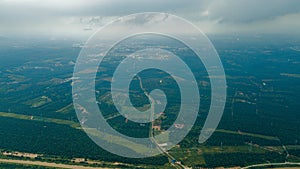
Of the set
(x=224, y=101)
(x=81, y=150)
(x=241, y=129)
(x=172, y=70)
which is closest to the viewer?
(x=81, y=150)

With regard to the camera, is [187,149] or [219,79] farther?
[219,79]

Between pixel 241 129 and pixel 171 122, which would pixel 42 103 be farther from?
pixel 241 129

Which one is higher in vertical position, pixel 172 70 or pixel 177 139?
pixel 172 70

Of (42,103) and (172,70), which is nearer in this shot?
(42,103)

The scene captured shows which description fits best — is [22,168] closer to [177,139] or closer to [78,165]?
[78,165]

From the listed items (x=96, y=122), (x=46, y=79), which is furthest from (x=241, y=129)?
(x=46, y=79)

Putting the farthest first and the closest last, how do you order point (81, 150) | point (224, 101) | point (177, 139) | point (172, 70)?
point (172, 70) < point (224, 101) < point (177, 139) < point (81, 150)

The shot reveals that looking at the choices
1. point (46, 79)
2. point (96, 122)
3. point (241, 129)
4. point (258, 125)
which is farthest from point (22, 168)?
point (46, 79)

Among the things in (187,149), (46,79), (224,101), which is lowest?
(187,149)

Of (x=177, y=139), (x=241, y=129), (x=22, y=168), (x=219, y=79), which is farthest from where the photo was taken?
(x=219, y=79)
